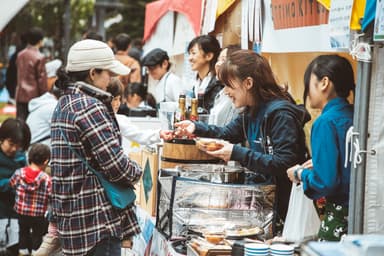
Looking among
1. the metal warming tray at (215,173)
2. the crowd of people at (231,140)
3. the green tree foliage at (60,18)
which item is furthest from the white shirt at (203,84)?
the green tree foliage at (60,18)

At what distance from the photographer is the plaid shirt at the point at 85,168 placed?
14.5ft

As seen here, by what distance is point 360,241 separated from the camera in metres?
2.40

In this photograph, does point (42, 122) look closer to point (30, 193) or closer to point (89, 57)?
point (30, 193)

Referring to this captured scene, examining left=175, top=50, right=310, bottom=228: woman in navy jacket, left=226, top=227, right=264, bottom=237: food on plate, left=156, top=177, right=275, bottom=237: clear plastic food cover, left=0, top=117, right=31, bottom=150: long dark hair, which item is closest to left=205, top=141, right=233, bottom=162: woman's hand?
left=175, top=50, right=310, bottom=228: woman in navy jacket

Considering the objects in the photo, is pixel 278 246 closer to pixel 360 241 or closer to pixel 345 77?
pixel 345 77

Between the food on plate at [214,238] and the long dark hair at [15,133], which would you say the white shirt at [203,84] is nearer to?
the long dark hair at [15,133]

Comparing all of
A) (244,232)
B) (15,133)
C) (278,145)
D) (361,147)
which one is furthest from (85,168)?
(15,133)

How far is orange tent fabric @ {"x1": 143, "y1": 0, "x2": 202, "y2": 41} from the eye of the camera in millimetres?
8117

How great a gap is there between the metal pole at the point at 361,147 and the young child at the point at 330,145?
0.20 meters

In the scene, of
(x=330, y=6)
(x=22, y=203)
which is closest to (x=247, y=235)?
(x=330, y=6)

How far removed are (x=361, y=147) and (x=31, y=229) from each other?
4.58 m

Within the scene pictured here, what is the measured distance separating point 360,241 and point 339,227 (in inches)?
59.8

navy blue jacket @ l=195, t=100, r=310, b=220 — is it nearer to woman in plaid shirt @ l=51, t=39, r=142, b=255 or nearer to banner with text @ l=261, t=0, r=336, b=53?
banner with text @ l=261, t=0, r=336, b=53

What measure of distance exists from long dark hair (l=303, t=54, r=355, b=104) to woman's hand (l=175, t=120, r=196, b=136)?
1.36 meters
